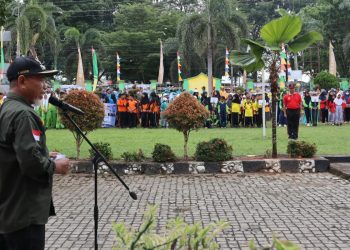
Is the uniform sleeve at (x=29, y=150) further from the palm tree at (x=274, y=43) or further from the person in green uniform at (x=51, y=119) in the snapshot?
the person in green uniform at (x=51, y=119)

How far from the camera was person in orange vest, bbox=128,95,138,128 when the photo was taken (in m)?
22.3

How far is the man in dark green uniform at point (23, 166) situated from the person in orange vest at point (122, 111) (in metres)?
19.0

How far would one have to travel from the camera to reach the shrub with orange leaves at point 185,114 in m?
11.4

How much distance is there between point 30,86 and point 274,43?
30.7ft

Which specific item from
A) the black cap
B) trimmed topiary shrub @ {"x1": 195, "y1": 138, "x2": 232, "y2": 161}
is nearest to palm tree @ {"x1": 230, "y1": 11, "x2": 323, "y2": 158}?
trimmed topiary shrub @ {"x1": 195, "y1": 138, "x2": 232, "y2": 161}

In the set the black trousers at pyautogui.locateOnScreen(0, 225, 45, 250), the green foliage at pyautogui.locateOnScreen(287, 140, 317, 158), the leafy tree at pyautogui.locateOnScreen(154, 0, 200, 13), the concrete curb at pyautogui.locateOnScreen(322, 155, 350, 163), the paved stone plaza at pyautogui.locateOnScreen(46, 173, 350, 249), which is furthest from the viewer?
the leafy tree at pyautogui.locateOnScreen(154, 0, 200, 13)

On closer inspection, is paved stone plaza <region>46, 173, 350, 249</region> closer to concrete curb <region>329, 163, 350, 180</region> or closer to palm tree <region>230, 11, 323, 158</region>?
concrete curb <region>329, 163, 350, 180</region>

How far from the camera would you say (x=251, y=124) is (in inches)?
908

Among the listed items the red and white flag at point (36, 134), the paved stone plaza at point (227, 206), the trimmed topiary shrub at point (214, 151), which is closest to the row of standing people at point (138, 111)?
the trimmed topiary shrub at point (214, 151)

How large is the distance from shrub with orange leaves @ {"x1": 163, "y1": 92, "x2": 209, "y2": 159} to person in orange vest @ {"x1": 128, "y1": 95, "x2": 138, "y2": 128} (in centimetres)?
1076

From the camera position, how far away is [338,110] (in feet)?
75.7

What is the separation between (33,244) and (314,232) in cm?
401

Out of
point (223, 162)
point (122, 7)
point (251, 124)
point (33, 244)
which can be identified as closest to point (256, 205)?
point (223, 162)

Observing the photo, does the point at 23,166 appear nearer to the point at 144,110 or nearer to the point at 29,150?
the point at 29,150
